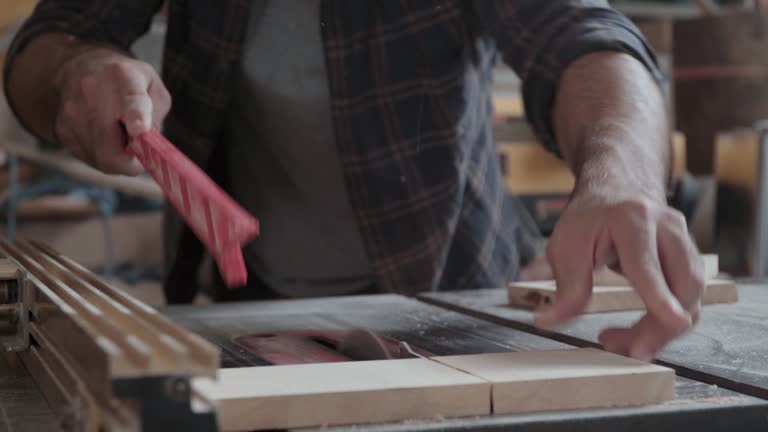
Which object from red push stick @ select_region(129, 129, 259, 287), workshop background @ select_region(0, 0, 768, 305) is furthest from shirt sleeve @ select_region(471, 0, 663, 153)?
workshop background @ select_region(0, 0, 768, 305)

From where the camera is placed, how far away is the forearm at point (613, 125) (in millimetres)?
772

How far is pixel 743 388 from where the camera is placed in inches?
24.2

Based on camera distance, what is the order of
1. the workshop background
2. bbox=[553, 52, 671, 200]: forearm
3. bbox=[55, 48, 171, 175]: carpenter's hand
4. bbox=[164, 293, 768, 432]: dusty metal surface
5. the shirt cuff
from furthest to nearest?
the workshop background, the shirt cuff, bbox=[55, 48, 171, 175]: carpenter's hand, bbox=[553, 52, 671, 200]: forearm, bbox=[164, 293, 768, 432]: dusty metal surface

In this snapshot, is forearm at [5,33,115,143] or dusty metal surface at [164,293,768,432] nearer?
dusty metal surface at [164,293,768,432]

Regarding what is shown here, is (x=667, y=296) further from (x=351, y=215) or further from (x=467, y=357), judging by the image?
(x=351, y=215)

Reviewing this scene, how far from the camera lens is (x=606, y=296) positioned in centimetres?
98

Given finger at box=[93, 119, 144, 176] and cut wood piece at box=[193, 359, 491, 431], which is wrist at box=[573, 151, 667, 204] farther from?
finger at box=[93, 119, 144, 176]

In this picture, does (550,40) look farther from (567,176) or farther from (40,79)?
(567,176)

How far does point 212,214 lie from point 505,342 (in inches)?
13.1

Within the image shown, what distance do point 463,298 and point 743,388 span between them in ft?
1.77

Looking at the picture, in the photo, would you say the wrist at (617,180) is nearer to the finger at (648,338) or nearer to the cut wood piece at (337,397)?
the finger at (648,338)

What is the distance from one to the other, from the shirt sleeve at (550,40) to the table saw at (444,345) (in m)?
0.24

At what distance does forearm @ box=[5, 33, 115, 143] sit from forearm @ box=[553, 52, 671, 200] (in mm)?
599

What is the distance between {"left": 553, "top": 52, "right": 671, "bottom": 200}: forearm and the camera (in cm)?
77
